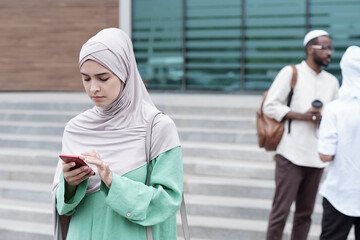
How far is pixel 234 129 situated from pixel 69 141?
5417mm

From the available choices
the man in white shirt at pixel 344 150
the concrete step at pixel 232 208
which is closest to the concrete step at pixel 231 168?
the concrete step at pixel 232 208

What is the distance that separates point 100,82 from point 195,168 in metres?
4.57

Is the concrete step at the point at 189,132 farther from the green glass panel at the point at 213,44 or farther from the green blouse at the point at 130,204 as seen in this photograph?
the green blouse at the point at 130,204

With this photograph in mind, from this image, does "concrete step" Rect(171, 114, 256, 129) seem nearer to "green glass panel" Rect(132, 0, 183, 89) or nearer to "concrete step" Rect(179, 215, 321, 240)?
"concrete step" Rect(179, 215, 321, 240)

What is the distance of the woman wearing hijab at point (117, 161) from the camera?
218cm

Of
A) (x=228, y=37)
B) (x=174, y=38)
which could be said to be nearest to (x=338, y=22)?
(x=228, y=37)

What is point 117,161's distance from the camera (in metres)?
2.28

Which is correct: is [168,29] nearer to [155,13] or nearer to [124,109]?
[155,13]

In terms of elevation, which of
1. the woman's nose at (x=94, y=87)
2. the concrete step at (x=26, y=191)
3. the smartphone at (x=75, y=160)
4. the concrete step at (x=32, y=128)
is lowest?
the concrete step at (x=26, y=191)

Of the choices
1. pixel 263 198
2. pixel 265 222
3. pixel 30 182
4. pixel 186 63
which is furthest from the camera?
pixel 186 63

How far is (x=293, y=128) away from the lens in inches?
178

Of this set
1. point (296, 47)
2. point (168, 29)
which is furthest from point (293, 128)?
point (168, 29)

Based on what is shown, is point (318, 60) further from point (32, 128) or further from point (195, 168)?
point (32, 128)

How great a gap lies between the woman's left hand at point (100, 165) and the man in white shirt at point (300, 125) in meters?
2.58
